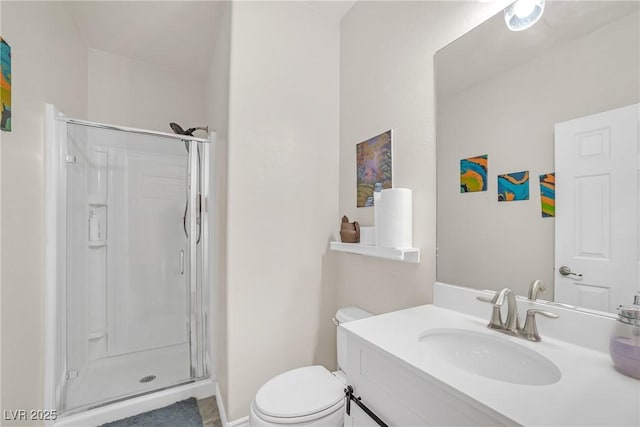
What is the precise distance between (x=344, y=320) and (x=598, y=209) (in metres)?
1.20

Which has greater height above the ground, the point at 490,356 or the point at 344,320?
the point at 490,356

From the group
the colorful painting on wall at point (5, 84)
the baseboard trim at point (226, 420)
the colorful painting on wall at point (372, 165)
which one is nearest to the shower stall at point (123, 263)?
the baseboard trim at point (226, 420)

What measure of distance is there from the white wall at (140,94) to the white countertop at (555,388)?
2.72 m

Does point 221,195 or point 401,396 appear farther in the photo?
point 221,195

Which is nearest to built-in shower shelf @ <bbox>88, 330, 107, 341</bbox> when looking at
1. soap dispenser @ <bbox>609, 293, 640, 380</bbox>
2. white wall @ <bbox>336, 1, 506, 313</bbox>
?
white wall @ <bbox>336, 1, 506, 313</bbox>

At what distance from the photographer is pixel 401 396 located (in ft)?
2.36

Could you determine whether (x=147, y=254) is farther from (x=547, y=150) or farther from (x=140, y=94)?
(x=547, y=150)

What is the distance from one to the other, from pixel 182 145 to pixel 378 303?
173 cm

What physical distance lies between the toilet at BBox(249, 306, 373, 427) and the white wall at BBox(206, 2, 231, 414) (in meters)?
0.43

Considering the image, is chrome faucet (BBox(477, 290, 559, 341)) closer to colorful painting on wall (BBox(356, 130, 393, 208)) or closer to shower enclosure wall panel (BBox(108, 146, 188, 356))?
colorful painting on wall (BBox(356, 130, 393, 208))

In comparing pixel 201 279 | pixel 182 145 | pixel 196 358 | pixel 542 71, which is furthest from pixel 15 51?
pixel 542 71

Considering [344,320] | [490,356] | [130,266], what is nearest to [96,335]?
[130,266]

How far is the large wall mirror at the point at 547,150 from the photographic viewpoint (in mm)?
717

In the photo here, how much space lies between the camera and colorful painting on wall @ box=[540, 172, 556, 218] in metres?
0.85
